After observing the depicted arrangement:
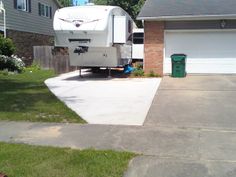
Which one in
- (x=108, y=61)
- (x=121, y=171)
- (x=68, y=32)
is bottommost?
(x=121, y=171)

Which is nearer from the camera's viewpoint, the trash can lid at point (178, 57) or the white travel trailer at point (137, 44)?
the trash can lid at point (178, 57)

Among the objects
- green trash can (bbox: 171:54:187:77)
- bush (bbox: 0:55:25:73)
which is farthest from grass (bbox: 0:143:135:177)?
bush (bbox: 0:55:25:73)

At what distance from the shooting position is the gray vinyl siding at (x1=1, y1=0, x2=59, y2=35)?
24766 mm

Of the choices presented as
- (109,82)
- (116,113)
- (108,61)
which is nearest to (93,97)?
(116,113)

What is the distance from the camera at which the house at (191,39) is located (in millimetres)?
18922

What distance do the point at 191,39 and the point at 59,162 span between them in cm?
1421

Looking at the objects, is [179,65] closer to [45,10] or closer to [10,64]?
[10,64]

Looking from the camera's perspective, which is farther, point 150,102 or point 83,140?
point 150,102

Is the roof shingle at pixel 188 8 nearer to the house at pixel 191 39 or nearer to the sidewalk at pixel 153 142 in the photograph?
the house at pixel 191 39

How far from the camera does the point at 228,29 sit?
18.9 metres

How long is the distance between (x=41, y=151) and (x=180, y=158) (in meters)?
2.32

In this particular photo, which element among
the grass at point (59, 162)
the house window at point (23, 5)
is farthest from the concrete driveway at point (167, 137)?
the house window at point (23, 5)

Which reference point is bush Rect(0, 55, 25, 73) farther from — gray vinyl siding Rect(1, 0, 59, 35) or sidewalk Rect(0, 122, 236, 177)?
sidewalk Rect(0, 122, 236, 177)

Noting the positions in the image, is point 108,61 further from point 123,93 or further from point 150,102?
point 150,102
